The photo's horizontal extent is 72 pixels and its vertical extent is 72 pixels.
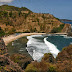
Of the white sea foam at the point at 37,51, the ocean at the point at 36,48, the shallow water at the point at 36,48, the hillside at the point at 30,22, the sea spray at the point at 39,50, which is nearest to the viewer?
the white sea foam at the point at 37,51

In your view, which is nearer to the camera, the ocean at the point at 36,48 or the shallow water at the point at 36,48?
the ocean at the point at 36,48

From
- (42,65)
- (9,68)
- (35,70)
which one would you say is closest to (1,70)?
(9,68)

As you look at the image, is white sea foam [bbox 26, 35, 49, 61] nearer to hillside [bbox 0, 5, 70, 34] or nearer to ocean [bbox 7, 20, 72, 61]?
ocean [bbox 7, 20, 72, 61]

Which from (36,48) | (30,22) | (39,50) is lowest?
(30,22)

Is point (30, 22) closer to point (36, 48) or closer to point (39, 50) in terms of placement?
point (36, 48)

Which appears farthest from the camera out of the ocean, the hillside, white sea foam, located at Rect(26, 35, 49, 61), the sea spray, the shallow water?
the hillside

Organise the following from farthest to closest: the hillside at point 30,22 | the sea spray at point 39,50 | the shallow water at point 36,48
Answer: the hillside at point 30,22 → the shallow water at point 36,48 → the sea spray at point 39,50

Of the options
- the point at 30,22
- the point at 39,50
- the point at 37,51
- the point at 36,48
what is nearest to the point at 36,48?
the point at 36,48

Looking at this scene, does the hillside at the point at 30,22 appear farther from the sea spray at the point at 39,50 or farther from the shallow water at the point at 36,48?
the sea spray at the point at 39,50

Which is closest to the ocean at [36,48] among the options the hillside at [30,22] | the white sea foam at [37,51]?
the white sea foam at [37,51]

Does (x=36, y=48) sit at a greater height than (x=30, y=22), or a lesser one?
greater

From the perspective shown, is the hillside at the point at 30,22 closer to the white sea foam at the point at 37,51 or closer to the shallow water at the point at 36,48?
the shallow water at the point at 36,48

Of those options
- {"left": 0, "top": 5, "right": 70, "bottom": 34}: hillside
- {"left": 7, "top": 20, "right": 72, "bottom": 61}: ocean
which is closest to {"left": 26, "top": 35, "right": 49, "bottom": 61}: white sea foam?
{"left": 7, "top": 20, "right": 72, "bottom": 61}: ocean

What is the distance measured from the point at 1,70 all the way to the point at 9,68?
49cm
